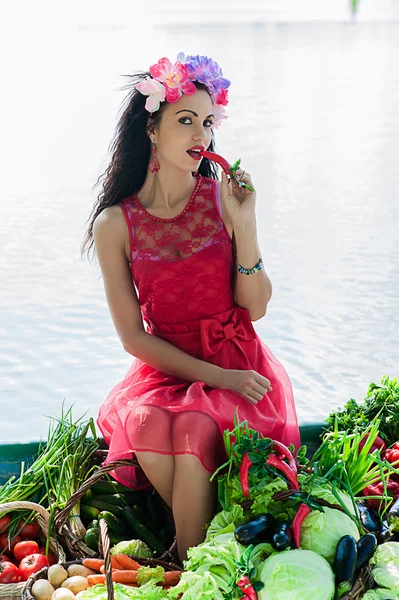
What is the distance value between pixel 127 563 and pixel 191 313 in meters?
0.88

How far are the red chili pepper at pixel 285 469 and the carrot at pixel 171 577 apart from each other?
41cm

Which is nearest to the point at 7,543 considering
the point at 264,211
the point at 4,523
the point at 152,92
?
the point at 4,523

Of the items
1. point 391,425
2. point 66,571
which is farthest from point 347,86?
point 66,571

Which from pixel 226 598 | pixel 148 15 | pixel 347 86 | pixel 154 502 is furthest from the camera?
pixel 148 15

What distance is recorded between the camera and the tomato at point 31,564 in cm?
260

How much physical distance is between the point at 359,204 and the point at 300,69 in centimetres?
874

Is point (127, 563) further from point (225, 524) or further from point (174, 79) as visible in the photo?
point (174, 79)

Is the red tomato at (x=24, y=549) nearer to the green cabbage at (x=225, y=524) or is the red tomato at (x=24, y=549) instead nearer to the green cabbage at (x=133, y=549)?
the green cabbage at (x=133, y=549)

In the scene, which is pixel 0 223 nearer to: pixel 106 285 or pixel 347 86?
pixel 106 285

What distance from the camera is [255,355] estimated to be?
3016mm

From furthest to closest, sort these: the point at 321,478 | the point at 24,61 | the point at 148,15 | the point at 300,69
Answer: the point at 148,15 → the point at 24,61 → the point at 300,69 → the point at 321,478

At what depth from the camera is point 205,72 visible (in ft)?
9.14

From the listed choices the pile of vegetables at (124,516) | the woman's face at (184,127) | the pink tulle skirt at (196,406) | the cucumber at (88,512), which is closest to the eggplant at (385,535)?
the pink tulle skirt at (196,406)

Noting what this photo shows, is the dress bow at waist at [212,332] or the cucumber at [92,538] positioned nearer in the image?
the cucumber at [92,538]
